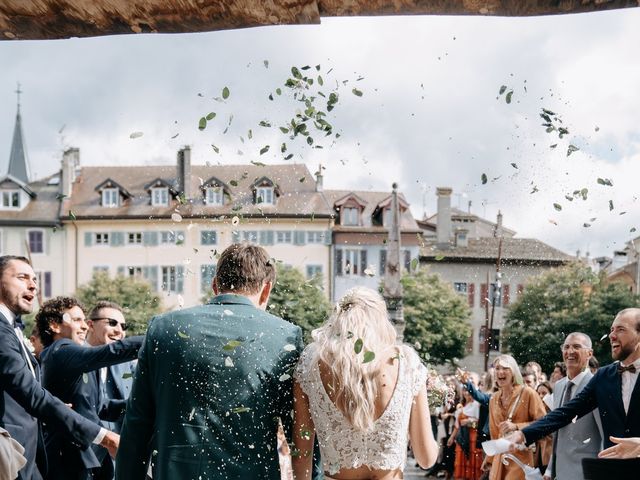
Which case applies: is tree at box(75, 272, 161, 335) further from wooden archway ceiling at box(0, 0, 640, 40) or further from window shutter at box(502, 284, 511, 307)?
wooden archway ceiling at box(0, 0, 640, 40)

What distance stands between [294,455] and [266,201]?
48.5m

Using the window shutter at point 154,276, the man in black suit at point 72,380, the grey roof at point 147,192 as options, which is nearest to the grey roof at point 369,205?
the grey roof at point 147,192

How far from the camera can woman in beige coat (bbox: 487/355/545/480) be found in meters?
7.21

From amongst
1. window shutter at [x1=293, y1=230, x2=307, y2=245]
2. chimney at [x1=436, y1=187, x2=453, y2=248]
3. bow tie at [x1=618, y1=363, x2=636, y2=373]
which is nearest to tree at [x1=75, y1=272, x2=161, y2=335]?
window shutter at [x1=293, y1=230, x2=307, y2=245]

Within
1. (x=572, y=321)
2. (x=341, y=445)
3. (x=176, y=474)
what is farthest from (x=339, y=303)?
(x=572, y=321)

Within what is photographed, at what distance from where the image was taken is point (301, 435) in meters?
3.54

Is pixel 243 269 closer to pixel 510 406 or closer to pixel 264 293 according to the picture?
pixel 264 293

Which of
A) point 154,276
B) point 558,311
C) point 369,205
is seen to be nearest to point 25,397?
point 558,311

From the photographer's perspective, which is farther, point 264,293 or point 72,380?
point 72,380

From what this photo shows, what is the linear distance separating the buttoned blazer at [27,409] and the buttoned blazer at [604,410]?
2754 mm

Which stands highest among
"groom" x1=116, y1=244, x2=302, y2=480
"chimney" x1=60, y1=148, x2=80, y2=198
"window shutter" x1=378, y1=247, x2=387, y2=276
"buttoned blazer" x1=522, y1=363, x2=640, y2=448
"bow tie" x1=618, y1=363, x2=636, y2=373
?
"chimney" x1=60, y1=148, x2=80, y2=198

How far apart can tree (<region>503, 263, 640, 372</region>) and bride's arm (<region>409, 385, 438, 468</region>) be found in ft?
122

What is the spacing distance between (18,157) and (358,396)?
197ft

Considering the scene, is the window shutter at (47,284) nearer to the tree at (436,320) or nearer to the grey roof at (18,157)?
the grey roof at (18,157)
